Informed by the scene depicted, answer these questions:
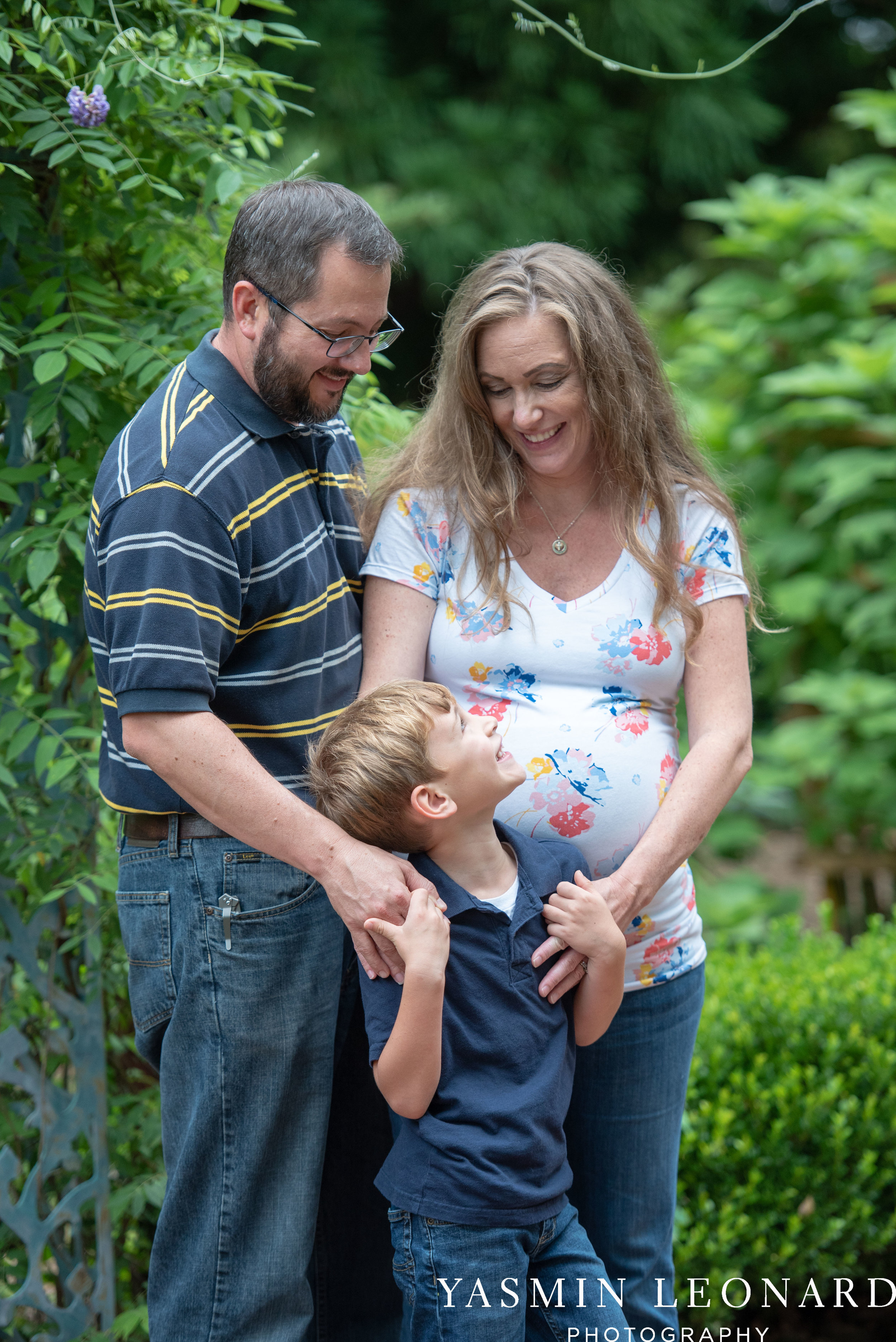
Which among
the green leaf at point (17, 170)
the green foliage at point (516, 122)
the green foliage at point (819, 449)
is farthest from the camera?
the green foliage at point (516, 122)

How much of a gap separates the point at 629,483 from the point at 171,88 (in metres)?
0.94

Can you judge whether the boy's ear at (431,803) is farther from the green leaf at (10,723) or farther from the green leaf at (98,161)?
the green leaf at (98,161)

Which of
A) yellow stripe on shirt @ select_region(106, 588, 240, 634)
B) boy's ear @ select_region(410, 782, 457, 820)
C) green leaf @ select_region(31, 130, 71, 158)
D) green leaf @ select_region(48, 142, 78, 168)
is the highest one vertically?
green leaf @ select_region(31, 130, 71, 158)

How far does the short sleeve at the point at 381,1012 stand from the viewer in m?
1.50

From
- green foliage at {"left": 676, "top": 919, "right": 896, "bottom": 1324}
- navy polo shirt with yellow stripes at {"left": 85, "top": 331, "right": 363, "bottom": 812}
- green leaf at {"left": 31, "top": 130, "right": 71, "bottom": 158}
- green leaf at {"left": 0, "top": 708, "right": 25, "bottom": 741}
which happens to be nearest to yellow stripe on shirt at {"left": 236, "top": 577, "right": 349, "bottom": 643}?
navy polo shirt with yellow stripes at {"left": 85, "top": 331, "right": 363, "bottom": 812}

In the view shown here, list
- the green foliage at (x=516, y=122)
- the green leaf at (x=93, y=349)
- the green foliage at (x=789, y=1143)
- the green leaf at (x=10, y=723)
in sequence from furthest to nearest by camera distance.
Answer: the green foliage at (x=516, y=122), the green foliage at (x=789, y=1143), the green leaf at (x=10, y=723), the green leaf at (x=93, y=349)

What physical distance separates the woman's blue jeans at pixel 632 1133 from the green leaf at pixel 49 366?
1.27m

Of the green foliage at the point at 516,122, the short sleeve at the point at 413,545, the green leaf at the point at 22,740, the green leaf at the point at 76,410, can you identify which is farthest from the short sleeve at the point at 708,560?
the green foliage at the point at 516,122

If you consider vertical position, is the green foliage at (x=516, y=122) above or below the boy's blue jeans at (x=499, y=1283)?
above

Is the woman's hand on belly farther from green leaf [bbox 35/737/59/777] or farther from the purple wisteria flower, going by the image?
the purple wisteria flower

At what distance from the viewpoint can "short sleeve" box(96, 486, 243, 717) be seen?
1.40 meters

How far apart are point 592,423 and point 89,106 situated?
882 millimetres

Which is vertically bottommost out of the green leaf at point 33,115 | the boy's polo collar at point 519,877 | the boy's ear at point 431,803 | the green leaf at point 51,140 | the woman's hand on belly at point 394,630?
the boy's polo collar at point 519,877

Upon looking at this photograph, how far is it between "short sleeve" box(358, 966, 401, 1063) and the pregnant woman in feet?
1.05
